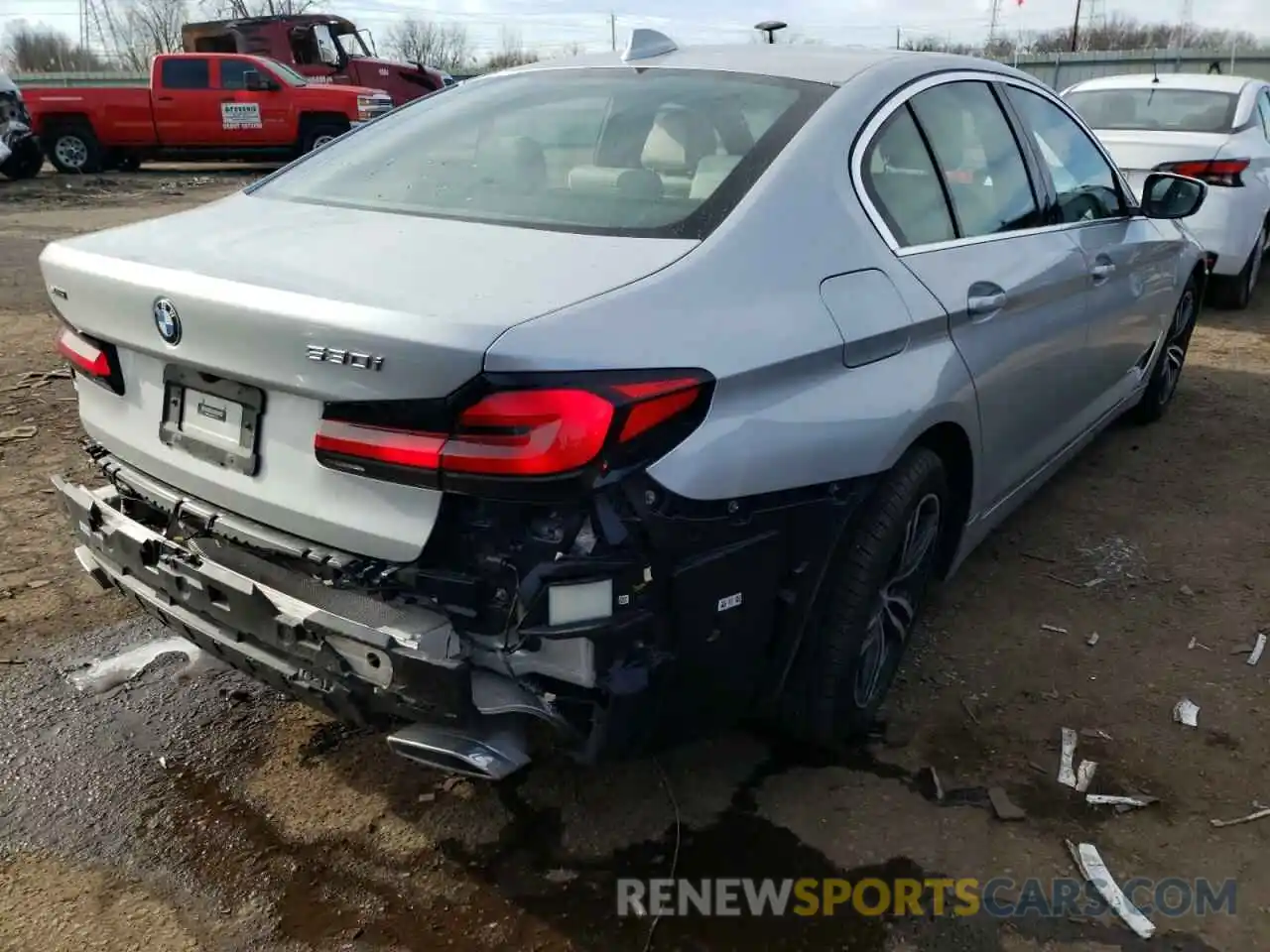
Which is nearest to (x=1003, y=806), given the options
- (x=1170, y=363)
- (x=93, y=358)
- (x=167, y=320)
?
(x=167, y=320)

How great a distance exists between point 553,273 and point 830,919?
1432 millimetres

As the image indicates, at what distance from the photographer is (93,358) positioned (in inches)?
96.7

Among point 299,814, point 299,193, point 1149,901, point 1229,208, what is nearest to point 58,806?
point 299,814

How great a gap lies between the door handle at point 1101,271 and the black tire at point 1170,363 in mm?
1404

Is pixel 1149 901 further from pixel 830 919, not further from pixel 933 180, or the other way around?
pixel 933 180

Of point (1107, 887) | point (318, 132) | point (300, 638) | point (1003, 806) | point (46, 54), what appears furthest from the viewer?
point (46, 54)

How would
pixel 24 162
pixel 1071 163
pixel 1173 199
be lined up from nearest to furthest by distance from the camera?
pixel 1071 163 → pixel 1173 199 → pixel 24 162

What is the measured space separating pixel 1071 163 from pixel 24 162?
17.3m

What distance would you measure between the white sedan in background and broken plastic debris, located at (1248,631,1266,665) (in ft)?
14.1

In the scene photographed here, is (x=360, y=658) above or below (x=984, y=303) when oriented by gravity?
below

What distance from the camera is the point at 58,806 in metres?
2.58

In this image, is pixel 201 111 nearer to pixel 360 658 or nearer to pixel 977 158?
pixel 977 158

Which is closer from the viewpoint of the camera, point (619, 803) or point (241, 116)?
point (619, 803)

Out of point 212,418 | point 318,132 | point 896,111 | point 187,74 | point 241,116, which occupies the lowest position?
point 212,418
